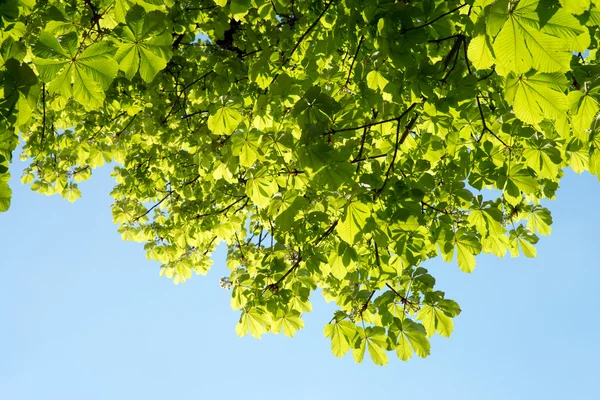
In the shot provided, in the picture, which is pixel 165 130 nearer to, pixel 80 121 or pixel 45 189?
pixel 80 121

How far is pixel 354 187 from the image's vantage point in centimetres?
206

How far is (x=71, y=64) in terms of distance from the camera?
4.64ft

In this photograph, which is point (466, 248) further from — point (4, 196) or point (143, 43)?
point (4, 196)

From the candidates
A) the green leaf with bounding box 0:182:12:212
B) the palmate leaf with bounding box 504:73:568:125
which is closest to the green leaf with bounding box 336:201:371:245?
the palmate leaf with bounding box 504:73:568:125

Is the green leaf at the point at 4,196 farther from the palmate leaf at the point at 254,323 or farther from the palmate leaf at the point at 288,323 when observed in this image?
the palmate leaf at the point at 288,323

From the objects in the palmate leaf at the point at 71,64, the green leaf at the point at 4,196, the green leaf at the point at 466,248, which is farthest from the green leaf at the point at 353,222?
the green leaf at the point at 4,196

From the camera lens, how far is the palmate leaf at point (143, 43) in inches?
59.9

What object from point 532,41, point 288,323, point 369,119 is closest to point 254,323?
point 288,323

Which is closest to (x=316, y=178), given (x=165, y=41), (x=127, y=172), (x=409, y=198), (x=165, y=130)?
(x=409, y=198)

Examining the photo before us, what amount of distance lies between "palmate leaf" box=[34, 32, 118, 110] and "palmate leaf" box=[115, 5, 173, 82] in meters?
0.13

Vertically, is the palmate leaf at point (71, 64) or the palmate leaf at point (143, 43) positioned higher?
the palmate leaf at point (143, 43)

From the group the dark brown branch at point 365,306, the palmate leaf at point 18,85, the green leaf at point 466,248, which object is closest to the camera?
the palmate leaf at point 18,85

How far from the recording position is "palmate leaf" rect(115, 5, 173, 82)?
1.52 m

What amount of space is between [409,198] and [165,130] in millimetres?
3164
